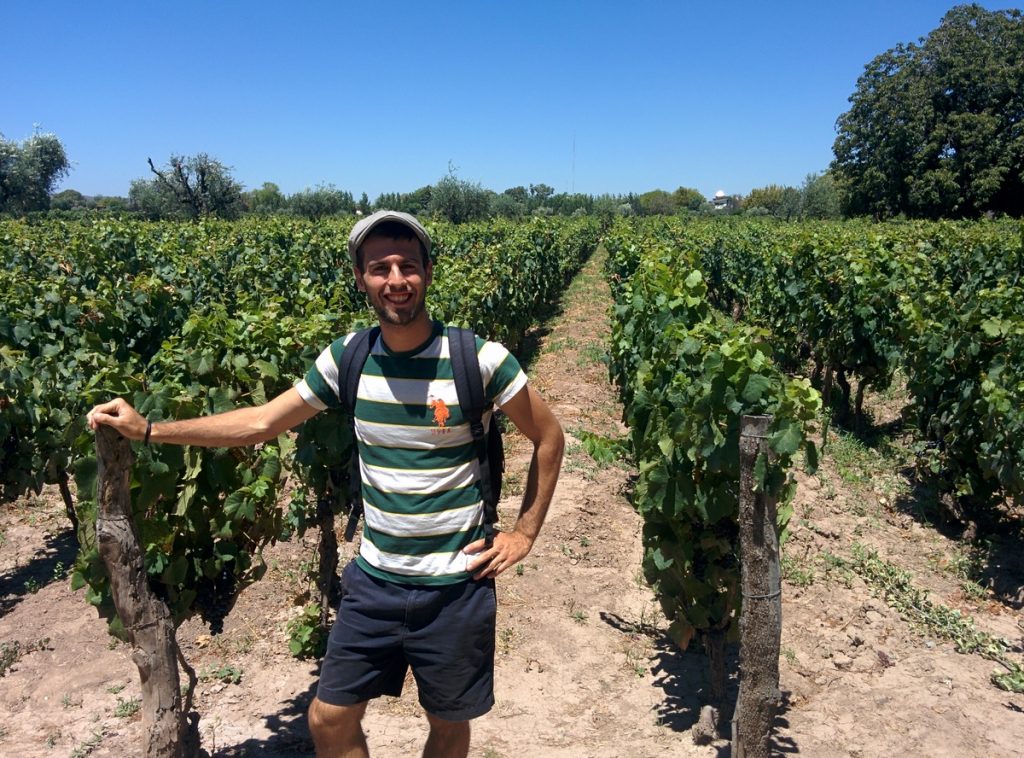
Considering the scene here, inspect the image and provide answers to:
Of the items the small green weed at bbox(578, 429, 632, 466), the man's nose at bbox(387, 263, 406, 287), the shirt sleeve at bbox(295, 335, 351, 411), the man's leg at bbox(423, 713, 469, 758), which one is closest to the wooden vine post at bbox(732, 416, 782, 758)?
the man's leg at bbox(423, 713, 469, 758)

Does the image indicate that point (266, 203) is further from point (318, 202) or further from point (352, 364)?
point (352, 364)

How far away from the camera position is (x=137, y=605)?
8.07 ft

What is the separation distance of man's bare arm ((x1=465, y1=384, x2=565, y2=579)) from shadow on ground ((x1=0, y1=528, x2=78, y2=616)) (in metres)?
4.17

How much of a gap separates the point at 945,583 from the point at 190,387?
5.10 m

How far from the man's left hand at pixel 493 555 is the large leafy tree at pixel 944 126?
4398cm

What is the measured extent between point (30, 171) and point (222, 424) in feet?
185

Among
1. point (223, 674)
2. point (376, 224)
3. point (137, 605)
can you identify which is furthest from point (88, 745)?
point (376, 224)

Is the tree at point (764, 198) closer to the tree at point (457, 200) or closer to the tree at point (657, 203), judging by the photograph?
the tree at point (657, 203)

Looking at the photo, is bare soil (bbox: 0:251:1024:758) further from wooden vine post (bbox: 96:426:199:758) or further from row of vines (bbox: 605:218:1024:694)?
wooden vine post (bbox: 96:426:199:758)

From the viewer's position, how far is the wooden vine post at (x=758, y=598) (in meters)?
2.72

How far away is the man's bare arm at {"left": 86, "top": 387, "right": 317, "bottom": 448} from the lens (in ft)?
7.18

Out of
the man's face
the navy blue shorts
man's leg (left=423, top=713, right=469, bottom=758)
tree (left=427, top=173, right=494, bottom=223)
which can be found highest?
tree (left=427, top=173, right=494, bottom=223)

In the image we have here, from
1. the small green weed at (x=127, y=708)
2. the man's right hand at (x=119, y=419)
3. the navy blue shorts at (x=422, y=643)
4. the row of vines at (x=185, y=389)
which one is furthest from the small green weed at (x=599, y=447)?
the small green weed at (x=127, y=708)

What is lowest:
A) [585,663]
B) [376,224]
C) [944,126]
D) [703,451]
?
[585,663]
